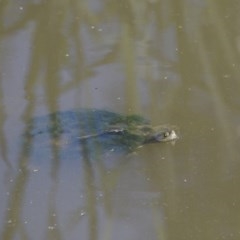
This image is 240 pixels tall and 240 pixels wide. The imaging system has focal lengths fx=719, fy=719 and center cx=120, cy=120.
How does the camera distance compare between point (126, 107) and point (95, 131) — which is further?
point (126, 107)

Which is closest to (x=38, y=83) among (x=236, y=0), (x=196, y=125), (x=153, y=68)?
(x=153, y=68)

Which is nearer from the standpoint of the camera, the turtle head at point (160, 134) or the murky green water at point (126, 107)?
the murky green water at point (126, 107)

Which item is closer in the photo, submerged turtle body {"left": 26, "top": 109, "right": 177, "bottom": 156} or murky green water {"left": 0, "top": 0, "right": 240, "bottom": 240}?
murky green water {"left": 0, "top": 0, "right": 240, "bottom": 240}

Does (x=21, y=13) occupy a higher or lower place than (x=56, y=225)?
higher

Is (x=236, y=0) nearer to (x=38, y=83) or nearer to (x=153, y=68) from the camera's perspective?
(x=153, y=68)
